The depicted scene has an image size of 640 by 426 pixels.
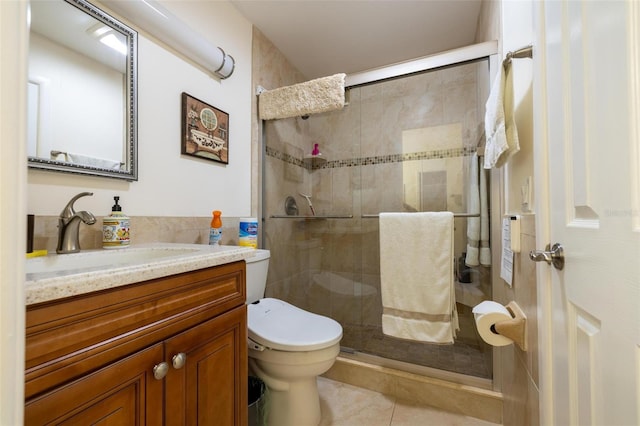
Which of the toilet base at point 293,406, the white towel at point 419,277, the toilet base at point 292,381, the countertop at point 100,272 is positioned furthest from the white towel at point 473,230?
the countertop at point 100,272

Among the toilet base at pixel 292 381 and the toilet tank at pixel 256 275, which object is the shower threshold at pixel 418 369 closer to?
the toilet base at pixel 292 381

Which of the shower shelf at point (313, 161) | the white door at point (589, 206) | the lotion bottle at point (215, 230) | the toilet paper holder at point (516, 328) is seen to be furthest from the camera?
the shower shelf at point (313, 161)

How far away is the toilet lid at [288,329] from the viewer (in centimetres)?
111

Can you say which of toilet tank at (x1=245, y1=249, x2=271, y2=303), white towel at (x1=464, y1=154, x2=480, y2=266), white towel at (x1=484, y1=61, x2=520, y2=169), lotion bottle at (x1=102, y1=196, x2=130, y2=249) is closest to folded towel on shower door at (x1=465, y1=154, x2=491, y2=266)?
white towel at (x1=464, y1=154, x2=480, y2=266)

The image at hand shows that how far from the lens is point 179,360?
647mm

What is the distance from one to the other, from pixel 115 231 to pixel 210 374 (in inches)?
24.4

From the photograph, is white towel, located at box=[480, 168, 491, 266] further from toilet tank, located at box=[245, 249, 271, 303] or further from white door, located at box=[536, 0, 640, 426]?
toilet tank, located at box=[245, 249, 271, 303]

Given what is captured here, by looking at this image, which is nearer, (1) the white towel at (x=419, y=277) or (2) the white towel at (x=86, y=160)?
(2) the white towel at (x=86, y=160)

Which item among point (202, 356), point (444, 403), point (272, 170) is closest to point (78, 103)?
point (202, 356)

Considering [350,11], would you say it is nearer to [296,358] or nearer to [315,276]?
[315,276]

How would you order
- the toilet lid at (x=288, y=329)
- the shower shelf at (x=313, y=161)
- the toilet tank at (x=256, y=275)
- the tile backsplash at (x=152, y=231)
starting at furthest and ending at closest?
1. the shower shelf at (x=313, y=161)
2. the toilet tank at (x=256, y=275)
3. the toilet lid at (x=288, y=329)
4. the tile backsplash at (x=152, y=231)

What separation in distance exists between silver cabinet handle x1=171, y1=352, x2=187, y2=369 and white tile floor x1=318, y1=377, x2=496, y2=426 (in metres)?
0.98

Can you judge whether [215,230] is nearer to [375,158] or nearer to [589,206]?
[375,158]

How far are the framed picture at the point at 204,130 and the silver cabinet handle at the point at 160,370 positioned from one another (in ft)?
3.29
